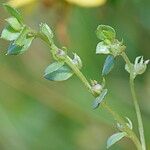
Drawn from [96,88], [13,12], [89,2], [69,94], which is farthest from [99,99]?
[69,94]

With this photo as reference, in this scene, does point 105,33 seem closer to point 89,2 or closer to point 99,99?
point 99,99

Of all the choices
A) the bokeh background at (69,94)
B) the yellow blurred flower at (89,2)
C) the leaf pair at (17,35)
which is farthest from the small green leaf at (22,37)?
the bokeh background at (69,94)

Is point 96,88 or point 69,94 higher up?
point 96,88

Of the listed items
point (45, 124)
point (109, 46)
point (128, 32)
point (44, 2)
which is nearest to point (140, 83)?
point (128, 32)

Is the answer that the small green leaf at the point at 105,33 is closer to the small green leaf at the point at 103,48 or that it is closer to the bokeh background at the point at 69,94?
the small green leaf at the point at 103,48

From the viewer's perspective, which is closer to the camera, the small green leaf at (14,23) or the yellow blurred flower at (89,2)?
the small green leaf at (14,23)

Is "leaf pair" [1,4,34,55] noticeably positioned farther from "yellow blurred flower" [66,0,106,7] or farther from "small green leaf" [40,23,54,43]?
"yellow blurred flower" [66,0,106,7]

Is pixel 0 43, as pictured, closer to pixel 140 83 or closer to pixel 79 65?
pixel 140 83
